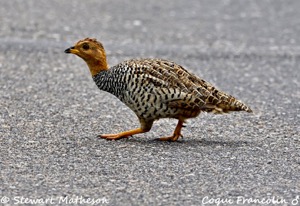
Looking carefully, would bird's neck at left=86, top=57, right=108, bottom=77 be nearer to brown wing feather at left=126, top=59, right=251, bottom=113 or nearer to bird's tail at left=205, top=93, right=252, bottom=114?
brown wing feather at left=126, top=59, right=251, bottom=113

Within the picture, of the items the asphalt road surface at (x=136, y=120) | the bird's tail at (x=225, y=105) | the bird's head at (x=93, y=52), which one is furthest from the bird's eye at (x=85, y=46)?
the bird's tail at (x=225, y=105)

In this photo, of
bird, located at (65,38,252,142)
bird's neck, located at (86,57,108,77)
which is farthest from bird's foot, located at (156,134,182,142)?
bird's neck, located at (86,57,108,77)

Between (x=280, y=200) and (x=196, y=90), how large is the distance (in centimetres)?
176

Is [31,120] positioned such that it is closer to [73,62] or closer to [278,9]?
[73,62]

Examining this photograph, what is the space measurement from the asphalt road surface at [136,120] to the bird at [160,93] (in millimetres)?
284

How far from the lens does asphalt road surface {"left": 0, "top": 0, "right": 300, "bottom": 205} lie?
5.80 meters

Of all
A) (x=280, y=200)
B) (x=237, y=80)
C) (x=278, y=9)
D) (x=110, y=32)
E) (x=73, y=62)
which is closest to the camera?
(x=280, y=200)

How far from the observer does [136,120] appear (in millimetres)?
8234

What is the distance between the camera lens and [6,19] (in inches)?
543

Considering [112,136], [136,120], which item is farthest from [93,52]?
[136,120]

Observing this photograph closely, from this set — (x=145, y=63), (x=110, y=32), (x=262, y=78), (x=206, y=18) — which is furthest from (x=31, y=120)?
(x=206, y=18)

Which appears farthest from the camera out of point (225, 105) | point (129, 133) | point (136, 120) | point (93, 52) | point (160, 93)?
point (136, 120)

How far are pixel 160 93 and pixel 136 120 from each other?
1.34 meters

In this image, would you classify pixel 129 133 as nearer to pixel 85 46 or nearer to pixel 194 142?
pixel 194 142
